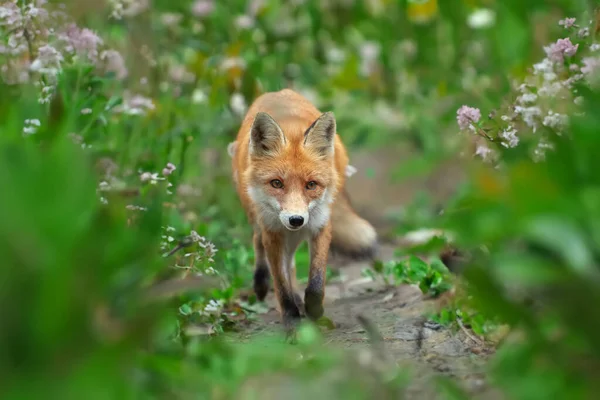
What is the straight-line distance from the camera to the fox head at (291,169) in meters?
4.42

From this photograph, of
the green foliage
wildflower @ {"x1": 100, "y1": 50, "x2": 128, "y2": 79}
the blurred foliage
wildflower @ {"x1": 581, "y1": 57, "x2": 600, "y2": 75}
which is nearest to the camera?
the blurred foliage

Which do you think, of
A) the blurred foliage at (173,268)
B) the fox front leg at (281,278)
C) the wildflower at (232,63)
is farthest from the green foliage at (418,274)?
the wildflower at (232,63)

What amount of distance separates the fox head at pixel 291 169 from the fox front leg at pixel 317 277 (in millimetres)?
81

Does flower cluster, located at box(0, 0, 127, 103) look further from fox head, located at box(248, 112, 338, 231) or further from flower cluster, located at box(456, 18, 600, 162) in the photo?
flower cluster, located at box(456, 18, 600, 162)

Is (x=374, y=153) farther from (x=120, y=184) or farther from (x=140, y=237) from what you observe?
(x=140, y=237)

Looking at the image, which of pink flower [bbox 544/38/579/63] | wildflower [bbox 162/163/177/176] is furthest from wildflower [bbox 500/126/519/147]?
wildflower [bbox 162/163/177/176]

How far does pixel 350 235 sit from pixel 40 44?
2.14m

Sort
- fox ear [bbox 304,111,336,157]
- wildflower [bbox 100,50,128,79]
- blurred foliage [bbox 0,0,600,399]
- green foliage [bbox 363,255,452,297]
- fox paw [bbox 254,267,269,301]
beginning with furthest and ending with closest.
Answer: fox paw [bbox 254,267,269,301]
wildflower [bbox 100,50,128,79]
fox ear [bbox 304,111,336,157]
green foliage [bbox 363,255,452,297]
blurred foliage [bbox 0,0,600,399]

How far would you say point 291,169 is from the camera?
4.45m

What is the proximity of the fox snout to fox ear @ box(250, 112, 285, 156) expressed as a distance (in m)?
0.46

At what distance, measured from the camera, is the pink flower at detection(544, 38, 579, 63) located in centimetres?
355

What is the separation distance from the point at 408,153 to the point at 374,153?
41cm

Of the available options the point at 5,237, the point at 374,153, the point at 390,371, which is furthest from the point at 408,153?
the point at 5,237

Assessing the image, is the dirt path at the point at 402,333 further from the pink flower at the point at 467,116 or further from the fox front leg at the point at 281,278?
the pink flower at the point at 467,116
